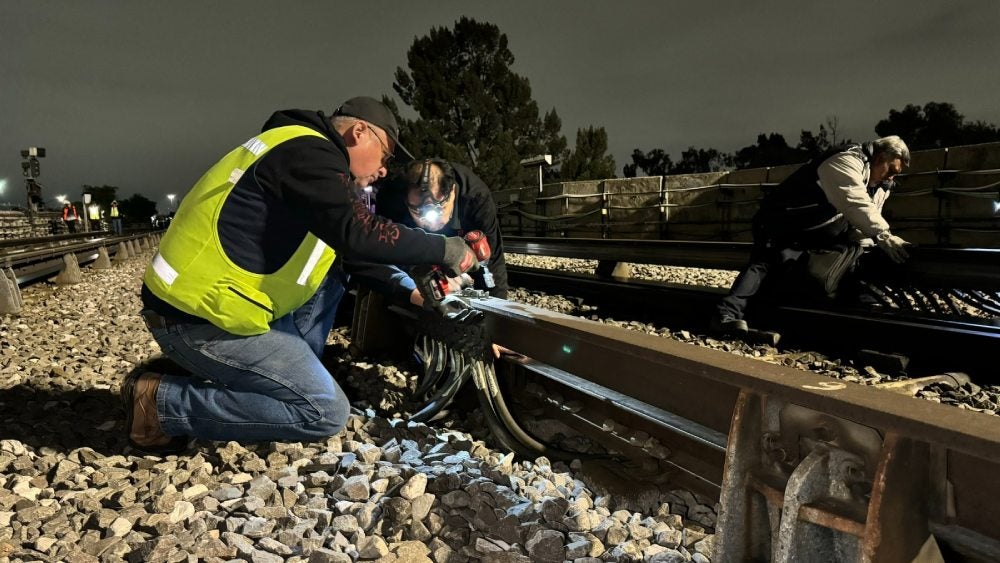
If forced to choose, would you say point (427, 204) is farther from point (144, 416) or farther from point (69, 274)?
point (69, 274)

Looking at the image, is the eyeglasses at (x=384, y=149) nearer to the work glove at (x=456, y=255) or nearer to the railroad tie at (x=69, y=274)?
the work glove at (x=456, y=255)

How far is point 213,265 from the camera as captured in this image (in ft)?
7.98

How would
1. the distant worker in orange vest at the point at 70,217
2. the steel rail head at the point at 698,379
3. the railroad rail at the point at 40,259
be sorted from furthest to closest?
the distant worker in orange vest at the point at 70,217, the railroad rail at the point at 40,259, the steel rail head at the point at 698,379

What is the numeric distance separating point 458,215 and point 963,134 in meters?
37.1

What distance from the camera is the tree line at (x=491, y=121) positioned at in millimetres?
36125

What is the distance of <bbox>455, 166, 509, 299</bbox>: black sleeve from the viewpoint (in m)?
4.41

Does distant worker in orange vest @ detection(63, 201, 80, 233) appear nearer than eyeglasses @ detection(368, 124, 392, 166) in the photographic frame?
No

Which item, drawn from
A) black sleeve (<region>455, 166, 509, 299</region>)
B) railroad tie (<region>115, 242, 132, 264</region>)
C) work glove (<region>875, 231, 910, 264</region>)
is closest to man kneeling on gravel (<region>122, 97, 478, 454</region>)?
black sleeve (<region>455, 166, 509, 299</region>)

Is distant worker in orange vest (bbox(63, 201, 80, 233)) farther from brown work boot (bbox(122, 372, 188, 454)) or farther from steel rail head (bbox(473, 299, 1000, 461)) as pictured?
steel rail head (bbox(473, 299, 1000, 461))

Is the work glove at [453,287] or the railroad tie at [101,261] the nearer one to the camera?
the work glove at [453,287]

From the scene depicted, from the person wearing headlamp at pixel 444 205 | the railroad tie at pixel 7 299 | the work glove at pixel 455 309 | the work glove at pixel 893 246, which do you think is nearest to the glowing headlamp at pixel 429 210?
the person wearing headlamp at pixel 444 205

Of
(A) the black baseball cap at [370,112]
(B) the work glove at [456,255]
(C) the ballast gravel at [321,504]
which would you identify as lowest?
(C) the ballast gravel at [321,504]

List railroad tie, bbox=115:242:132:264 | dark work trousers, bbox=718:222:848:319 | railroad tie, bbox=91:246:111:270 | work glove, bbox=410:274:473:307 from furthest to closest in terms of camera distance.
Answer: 1. railroad tie, bbox=115:242:132:264
2. railroad tie, bbox=91:246:111:270
3. dark work trousers, bbox=718:222:848:319
4. work glove, bbox=410:274:473:307

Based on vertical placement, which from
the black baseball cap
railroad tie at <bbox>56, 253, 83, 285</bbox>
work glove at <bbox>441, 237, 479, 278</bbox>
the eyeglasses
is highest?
the black baseball cap
